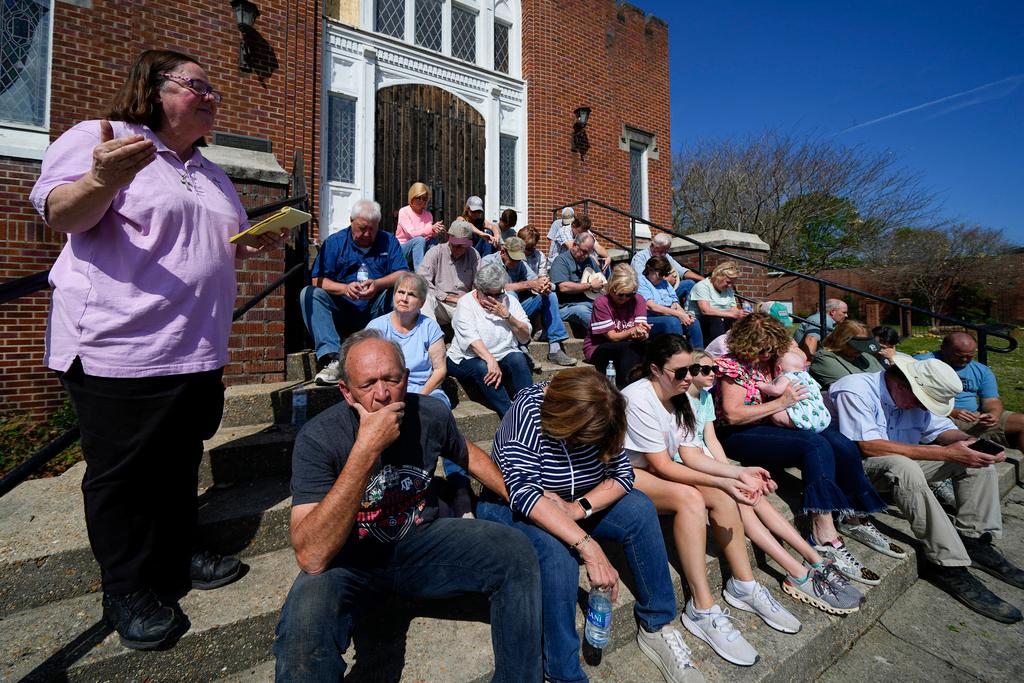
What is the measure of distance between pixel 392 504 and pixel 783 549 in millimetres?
2196

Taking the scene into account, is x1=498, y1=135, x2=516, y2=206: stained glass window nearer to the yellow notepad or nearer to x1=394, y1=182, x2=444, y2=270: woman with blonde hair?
x1=394, y1=182, x2=444, y2=270: woman with blonde hair

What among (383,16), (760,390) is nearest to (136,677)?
(760,390)

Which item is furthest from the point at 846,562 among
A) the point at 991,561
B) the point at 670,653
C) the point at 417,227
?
the point at 417,227

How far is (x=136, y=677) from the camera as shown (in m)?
1.60

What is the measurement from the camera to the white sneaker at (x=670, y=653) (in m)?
1.98

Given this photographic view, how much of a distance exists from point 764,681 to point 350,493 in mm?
1909

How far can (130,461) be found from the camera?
5.32ft

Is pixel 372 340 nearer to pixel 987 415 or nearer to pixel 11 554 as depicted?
pixel 11 554

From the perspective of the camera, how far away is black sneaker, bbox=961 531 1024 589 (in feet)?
10.1

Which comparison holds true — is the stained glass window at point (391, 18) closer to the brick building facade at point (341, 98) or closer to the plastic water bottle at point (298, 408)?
the brick building facade at point (341, 98)

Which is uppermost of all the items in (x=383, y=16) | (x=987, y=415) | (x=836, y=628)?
(x=383, y=16)

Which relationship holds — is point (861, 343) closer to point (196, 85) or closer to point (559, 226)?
point (559, 226)

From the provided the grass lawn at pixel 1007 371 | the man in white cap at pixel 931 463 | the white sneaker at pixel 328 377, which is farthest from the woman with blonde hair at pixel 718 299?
the white sneaker at pixel 328 377

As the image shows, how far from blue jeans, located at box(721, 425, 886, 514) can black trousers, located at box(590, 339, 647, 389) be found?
1.23 metres
